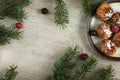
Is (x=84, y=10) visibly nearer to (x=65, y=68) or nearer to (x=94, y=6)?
(x=94, y=6)

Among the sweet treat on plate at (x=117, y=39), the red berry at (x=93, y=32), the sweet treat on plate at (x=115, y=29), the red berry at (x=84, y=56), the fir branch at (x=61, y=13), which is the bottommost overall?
the red berry at (x=84, y=56)

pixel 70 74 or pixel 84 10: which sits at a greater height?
pixel 84 10

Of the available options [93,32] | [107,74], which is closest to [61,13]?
[93,32]

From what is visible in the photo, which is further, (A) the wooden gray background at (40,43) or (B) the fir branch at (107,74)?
(A) the wooden gray background at (40,43)

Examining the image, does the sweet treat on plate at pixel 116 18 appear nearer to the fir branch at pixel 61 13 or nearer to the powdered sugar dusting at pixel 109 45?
the powdered sugar dusting at pixel 109 45

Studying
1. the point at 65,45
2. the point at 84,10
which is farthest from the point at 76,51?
the point at 84,10

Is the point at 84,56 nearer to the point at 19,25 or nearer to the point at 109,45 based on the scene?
the point at 109,45

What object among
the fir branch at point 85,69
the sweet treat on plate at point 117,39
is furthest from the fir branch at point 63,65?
the sweet treat on plate at point 117,39
